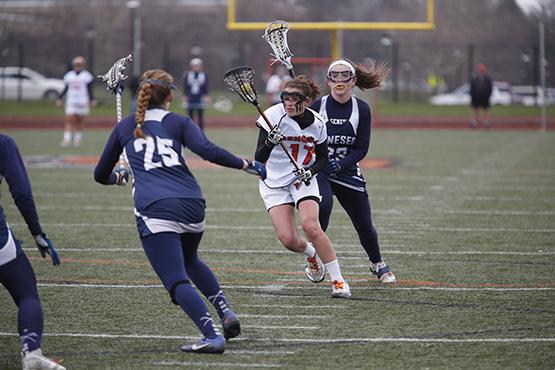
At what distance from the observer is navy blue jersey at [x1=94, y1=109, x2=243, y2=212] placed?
5816 mm

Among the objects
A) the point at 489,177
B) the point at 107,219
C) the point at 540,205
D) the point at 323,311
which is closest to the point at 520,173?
the point at 489,177

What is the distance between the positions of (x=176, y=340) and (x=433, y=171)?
11.4 meters

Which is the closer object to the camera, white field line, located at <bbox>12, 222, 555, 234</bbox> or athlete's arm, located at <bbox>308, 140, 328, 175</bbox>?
athlete's arm, located at <bbox>308, 140, 328, 175</bbox>

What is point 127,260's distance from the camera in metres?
9.28

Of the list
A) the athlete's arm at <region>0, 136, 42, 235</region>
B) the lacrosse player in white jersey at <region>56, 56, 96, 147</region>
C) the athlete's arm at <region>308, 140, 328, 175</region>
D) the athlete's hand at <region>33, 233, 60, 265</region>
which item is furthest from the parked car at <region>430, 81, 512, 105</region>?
the athlete's arm at <region>0, 136, 42, 235</region>

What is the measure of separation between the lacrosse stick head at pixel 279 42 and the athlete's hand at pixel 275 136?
1.35 m

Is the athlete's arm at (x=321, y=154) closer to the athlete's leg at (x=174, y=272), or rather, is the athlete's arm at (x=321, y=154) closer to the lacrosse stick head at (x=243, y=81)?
the lacrosse stick head at (x=243, y=81)

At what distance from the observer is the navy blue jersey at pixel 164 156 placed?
582 centimetres

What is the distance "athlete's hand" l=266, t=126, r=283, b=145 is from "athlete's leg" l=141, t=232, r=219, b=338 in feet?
4.86

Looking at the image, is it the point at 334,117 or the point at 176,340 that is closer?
the point at 176,340

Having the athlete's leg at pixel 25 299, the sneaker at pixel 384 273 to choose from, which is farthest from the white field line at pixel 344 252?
the athlete's leg at pixel 25 299

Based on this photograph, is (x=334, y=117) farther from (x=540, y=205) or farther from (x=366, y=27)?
(x=366, y=27)

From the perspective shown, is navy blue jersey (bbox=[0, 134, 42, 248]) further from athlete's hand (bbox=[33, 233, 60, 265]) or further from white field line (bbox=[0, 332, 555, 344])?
white field line (bbox=[0, 332, 555, 344])

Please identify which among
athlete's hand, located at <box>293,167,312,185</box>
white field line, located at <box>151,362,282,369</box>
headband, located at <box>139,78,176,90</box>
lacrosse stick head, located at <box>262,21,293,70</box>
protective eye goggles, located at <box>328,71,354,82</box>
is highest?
lacrosse stick head, located at <box>262,21,293,70</box>
